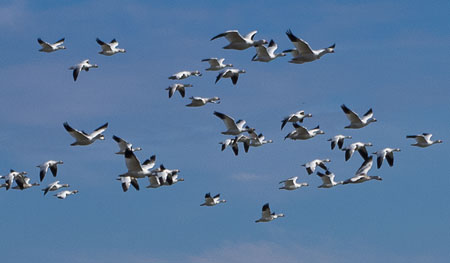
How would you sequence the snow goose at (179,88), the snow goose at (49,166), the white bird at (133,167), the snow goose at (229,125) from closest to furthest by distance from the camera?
the white bird at (133,167)
the snow goose at (229,125)
the snow goose at (49,166)
the snow goose at (179,88)

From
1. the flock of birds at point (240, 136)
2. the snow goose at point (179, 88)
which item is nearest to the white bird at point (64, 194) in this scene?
the flock of birds at point (240, 136)

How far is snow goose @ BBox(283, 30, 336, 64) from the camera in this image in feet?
131

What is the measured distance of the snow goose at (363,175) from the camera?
4218 centimetres

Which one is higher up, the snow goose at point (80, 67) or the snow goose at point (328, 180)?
the snow goose at point (80, 67)

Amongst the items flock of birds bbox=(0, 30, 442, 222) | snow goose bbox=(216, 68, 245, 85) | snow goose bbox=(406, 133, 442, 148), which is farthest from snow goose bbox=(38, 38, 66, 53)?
snow goose bbox=(406, 133, 442, 148)

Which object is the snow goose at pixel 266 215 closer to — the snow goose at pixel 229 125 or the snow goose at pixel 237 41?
the snow goose at pixel 229 125

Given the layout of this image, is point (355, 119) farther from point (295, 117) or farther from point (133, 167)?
point (133, 167)

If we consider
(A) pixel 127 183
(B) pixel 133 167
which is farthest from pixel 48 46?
(B) pixel 133 167

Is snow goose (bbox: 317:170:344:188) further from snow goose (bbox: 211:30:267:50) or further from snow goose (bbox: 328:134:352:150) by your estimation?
snow goose (bbox: 211:30:267:50)

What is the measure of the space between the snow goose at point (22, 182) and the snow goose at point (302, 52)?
604 inches

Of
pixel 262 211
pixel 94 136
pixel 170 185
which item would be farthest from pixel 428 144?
pixel 94 136

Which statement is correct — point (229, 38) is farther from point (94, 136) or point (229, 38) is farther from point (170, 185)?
point (170, 185)

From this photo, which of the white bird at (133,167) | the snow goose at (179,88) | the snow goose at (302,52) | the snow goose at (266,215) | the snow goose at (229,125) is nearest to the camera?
the white bird at (133,167)

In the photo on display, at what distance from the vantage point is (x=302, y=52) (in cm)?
4062
